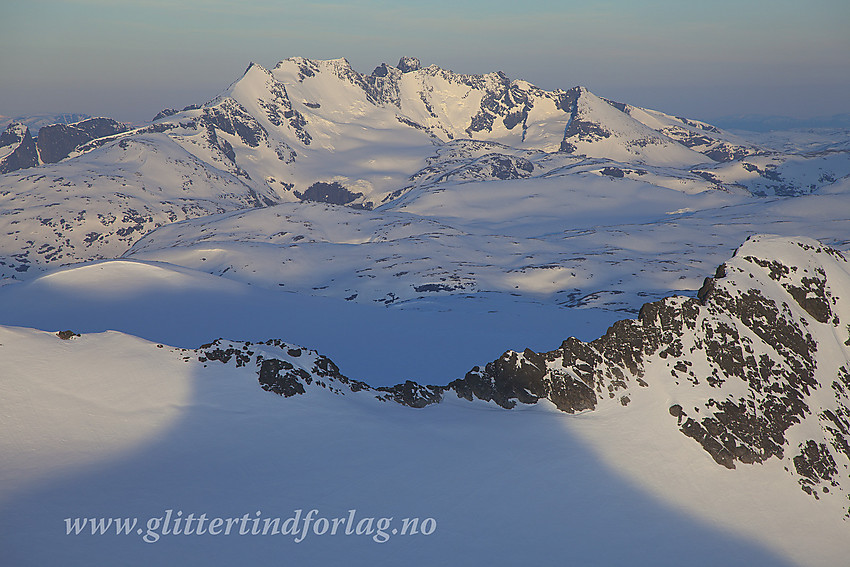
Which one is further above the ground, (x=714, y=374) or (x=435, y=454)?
(x=714, y=374)

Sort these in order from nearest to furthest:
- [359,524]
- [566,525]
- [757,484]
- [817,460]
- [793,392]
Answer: [359,524] < [566,525] < [757,484] < [817,460] < [793,392]

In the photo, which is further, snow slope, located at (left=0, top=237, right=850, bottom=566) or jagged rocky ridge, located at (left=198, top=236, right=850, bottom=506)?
jagged rocky ridge, located at (left=198, top=236, right=850, bottom=506)

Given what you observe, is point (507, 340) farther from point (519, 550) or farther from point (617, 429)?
point (519, 550)

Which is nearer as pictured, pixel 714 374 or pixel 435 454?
pixel 435 454

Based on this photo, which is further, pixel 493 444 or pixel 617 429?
pixel 617 429

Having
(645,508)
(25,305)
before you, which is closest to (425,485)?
(645,508)

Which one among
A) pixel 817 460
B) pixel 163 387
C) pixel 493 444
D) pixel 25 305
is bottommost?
pixel 25 305

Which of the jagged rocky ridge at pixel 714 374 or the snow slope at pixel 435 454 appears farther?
the jagged rocky ridge at pixel 714 374

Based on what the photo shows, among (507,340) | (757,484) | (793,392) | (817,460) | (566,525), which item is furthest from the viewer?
(507,340)
